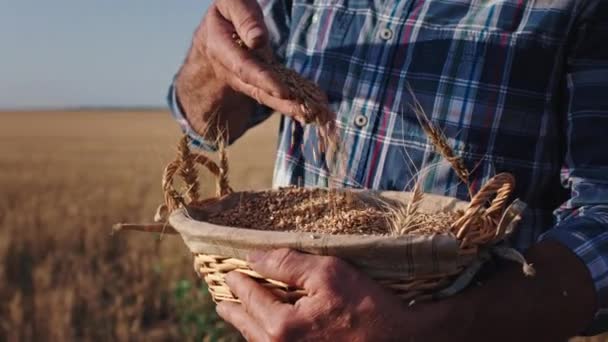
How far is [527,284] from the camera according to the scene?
1448 mm

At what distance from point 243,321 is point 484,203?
0.44 metres

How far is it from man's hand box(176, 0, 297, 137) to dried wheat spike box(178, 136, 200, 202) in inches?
6.4

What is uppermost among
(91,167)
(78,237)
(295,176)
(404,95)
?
(404,95)

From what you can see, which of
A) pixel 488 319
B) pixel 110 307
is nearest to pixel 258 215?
pixel 488 319

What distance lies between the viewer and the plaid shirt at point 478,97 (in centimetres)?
175

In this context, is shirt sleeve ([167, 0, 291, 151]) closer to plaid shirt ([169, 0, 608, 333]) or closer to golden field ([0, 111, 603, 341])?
plaid shirt ([169, 0, 608, 333])

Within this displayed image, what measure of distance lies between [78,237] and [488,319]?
286 inches

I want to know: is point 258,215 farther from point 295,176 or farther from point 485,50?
point 485,50

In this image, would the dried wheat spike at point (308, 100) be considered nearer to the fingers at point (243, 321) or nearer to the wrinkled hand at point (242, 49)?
the wrinkled hand at point (242, 49)

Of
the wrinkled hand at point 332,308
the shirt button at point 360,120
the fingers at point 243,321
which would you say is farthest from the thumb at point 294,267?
the shirt button at point 360,120

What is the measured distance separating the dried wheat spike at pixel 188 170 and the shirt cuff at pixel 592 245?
2.18ft

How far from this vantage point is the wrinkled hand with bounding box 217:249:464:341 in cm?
130

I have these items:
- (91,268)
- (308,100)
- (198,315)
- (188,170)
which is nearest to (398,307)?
(308,100)

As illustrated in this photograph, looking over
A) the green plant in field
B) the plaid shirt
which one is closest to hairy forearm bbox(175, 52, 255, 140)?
the plaid shirt
